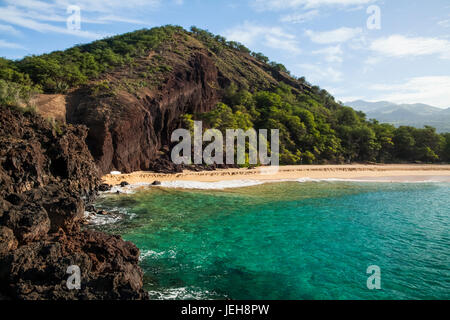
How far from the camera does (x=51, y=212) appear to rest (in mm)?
9016

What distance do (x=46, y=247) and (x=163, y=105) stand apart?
87.8ft

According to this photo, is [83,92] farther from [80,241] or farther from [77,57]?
[80,241]

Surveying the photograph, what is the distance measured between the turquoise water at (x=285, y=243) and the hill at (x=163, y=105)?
27.7 feet

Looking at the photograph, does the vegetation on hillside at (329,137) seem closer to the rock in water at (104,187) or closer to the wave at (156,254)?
the rock in water at (104,187)

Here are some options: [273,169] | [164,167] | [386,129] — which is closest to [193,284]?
[164,167]

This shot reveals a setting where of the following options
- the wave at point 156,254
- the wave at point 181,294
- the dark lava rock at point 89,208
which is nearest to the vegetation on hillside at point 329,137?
the dark lava rock at point 89,208

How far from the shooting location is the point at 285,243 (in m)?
12.1

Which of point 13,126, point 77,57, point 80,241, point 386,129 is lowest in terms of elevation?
point 80,241

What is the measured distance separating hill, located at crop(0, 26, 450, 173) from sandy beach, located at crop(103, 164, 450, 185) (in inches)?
84.8

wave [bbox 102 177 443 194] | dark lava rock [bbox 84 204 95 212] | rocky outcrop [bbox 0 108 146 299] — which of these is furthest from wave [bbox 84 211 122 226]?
wave [bbox 102 177 443 194]

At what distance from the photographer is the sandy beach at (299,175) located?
2628cm

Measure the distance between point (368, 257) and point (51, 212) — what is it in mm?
11886

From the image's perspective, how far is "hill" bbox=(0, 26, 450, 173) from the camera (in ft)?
82.0

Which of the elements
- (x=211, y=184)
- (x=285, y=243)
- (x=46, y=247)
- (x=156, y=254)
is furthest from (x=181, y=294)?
(x=211, y=184)
